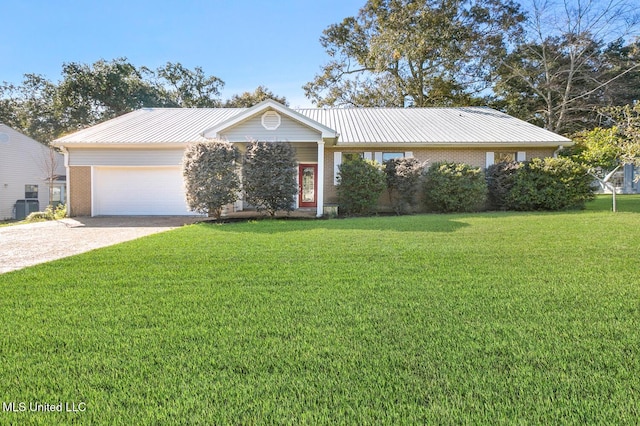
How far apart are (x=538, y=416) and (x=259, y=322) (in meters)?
2.02

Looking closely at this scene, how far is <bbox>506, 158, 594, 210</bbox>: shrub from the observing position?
12500mm

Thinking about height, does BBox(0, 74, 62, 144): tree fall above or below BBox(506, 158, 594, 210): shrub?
above

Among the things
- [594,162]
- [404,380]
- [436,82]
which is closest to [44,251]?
[404,380]

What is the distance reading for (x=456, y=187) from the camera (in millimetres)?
12617

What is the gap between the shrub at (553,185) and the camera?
1250cm

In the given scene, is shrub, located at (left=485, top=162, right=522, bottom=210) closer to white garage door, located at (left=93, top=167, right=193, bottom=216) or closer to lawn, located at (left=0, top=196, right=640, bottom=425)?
lawn, located at (left=0, top=196, right=640, bottom=425)

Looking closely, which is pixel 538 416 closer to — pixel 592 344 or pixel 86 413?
pixel 592 344

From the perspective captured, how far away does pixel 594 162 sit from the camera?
12.7m

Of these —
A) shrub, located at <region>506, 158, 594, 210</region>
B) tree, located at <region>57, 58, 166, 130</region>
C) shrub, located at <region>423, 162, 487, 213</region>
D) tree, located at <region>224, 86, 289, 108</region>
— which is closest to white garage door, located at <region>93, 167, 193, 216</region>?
shrub, located at <region>423, 162, 487, 213</region>

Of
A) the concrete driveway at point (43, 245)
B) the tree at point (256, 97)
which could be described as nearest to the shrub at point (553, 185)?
the concrete driveway at point (43, 245)

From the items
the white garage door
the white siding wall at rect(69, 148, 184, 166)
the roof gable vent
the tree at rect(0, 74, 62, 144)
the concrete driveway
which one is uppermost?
the tree at rect(0, 74, 62, 144)

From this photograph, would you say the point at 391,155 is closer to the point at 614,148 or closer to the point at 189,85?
the point at 614,148

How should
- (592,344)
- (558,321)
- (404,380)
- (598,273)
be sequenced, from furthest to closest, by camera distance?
1. (598,273)
2. (558,321)
3. (592,344)
4. (404,380)

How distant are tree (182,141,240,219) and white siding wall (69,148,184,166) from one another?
3.59 m
